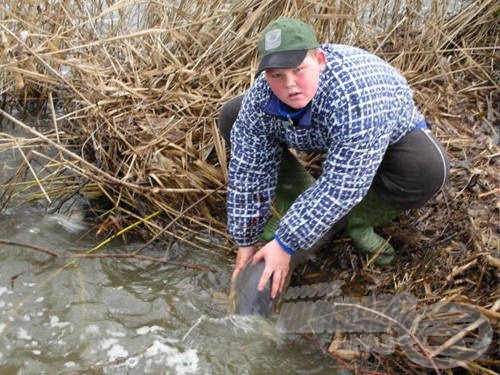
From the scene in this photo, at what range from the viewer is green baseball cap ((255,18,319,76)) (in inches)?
79.7

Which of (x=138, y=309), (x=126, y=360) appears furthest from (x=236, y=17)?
(x=126, y=360)

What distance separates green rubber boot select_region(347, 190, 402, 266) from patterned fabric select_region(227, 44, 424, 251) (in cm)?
31

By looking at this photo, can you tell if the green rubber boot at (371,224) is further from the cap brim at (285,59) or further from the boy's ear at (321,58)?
the cap brim at (285,59)

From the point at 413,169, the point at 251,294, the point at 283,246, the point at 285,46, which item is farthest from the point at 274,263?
the point at 285,46

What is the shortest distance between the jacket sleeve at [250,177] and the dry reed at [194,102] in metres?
0.47

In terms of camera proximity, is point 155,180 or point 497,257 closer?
point 497,257

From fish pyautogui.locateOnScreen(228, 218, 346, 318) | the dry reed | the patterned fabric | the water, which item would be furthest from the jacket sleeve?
the dry reed

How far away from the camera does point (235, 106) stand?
2723 millimetres

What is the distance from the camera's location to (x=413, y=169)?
94.5 inches

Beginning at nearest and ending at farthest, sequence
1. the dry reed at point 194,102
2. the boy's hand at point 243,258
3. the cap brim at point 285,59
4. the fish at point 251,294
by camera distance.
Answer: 1. the cap brim at point 285,59
2. the fish at point 251,294
3. the boy's hand at point 243,258
4. the dry reed at point 194,102

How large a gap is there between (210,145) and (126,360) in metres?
1.22

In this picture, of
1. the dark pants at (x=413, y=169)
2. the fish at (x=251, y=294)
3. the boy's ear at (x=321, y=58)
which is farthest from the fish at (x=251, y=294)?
the boy's ear at (x=321, y=58)

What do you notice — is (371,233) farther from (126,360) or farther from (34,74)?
(34,74)

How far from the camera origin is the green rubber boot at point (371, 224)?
2.58 m
